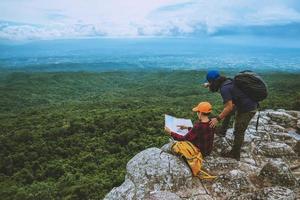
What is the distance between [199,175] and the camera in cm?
877

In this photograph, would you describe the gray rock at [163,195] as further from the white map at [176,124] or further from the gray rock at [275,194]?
the white map at [176,124]

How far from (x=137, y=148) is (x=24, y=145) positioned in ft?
48.3

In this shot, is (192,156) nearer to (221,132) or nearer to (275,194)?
(275,194)

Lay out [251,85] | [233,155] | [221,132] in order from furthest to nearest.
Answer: [221,132] < [233,155] < [251,85]

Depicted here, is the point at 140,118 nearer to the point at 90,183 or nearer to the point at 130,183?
the point at 90,183

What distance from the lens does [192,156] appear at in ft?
28.3

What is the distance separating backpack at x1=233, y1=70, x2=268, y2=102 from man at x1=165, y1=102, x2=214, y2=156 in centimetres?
113

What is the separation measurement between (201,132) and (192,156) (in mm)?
717

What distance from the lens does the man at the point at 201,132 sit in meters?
8.70

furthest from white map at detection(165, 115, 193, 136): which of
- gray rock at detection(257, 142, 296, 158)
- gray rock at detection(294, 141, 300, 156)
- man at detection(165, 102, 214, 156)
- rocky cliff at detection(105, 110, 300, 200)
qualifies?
gray rock at detection(294, 141, 300, 156)

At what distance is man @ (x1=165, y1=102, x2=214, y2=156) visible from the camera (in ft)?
28.5

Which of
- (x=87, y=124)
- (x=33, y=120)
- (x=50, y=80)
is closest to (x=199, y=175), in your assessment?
(x=87, y=124)

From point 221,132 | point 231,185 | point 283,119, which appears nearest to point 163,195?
point 231,185

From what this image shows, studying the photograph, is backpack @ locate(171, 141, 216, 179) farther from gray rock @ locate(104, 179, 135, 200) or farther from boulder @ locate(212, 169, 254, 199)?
gray rock @ locate(104, 179, 135, 200)
